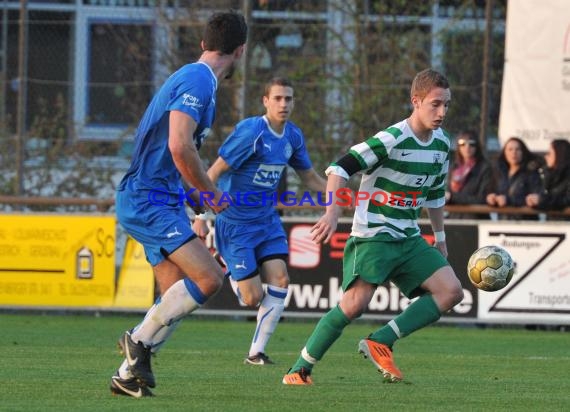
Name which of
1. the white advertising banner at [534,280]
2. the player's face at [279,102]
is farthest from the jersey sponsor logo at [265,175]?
the white advertising banner at [534,280]

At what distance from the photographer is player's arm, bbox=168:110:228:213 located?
674 centimetres

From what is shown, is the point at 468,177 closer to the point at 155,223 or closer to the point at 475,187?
the point at 475,187

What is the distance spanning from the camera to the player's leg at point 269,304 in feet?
32.7

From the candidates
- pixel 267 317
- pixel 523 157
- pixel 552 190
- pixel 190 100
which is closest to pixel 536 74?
pixel 523 157

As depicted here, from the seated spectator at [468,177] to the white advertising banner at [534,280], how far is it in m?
0.53

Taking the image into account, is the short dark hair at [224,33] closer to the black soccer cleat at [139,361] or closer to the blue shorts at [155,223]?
the blue shorts at [155,223]

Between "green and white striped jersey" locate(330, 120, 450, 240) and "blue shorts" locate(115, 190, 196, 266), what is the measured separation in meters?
1.41

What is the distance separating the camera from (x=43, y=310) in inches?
583

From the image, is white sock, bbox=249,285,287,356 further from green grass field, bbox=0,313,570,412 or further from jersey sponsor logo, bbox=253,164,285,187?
jersey sponsor logo, bbox=253,164,285,187

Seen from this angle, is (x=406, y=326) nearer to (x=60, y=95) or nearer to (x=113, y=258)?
(x=113, y=258)

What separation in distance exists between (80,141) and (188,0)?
6.68 ft

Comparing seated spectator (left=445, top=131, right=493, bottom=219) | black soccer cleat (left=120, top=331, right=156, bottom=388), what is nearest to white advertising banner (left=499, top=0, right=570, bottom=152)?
seated spectator (left=445, top=131, right=493, bottom=219)

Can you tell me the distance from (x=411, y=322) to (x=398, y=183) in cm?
85

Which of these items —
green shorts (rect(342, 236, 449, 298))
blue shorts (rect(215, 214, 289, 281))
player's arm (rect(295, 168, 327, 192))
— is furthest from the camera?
player's arm (rect(295, 168, 327, 192))
